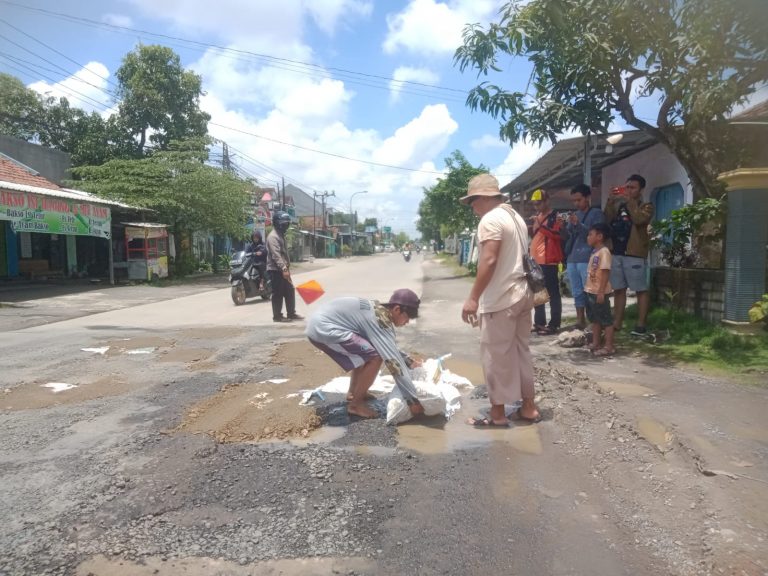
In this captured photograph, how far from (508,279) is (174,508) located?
2327mm

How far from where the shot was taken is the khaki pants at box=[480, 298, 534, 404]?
3625 mm

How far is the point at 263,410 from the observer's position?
407cm

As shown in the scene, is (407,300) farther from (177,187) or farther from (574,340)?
(177,187)

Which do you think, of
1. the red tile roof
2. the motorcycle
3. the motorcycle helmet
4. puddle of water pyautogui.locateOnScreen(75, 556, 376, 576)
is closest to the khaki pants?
puddle of water pyautogui.locateOnScreen(75, 556, 376, 576)

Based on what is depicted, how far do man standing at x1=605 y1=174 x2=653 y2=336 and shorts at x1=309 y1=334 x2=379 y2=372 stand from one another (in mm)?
3565

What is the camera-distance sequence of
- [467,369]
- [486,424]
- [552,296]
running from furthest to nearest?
[552,296], [467,369], [486,424]

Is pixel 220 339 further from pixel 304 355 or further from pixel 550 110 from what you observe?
pixel 550 110

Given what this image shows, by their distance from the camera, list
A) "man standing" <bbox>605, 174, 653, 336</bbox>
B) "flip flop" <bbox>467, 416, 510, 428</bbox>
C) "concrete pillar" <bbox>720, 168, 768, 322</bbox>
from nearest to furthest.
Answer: "flip flop" <bbox>467, 416, 510, 428</bbox> → "concrete pillar" <bbox>720, 168, 768, 322</bbox> → "man standing" <bbox>605, 174, 653, 336</bbox>

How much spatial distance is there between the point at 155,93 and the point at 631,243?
72.9 feet

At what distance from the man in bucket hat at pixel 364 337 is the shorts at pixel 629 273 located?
3.37 metres

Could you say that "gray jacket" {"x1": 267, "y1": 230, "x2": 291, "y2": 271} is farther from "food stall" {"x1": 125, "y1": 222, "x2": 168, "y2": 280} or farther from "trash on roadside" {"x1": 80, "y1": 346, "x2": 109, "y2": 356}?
"food stall" {"x1": 125, "y1": 222, "x2": 168, "y2": 280}

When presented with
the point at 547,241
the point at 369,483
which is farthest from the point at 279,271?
the point at 369,483

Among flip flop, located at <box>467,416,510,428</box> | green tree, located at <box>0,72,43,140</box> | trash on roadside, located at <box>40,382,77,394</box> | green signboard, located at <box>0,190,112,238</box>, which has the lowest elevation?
trash on roadside, located at <box>40,382,77,394</box>

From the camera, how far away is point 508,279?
3.61 metres
